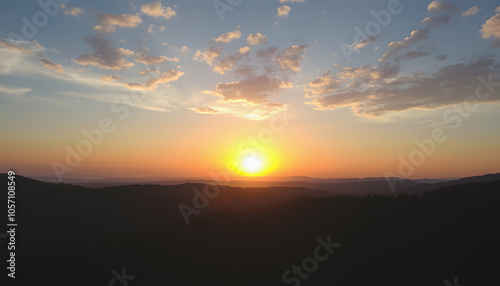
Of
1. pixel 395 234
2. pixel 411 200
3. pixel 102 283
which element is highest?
pixel 411 200

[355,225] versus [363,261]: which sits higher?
[355,225]

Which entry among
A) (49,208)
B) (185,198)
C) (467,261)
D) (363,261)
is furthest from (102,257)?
(185,198)

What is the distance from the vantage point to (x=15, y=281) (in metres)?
16.5

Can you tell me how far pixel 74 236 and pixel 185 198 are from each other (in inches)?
944

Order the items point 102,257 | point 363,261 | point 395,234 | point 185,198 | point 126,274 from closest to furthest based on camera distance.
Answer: point 363,261, point 395,234, point 126,274, point 102,257, point 185,198

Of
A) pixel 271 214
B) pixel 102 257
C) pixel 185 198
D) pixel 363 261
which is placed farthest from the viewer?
→ pixel 185 198

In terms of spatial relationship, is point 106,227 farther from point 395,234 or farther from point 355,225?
point 395,234

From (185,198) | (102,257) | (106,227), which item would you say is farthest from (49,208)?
(102,257)

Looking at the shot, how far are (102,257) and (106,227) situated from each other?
1019 inches

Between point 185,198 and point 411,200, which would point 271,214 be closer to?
point 411,200

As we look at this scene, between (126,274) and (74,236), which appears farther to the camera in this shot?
(74,236)

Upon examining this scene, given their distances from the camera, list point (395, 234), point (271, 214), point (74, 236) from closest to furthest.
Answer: point (395, 234)
point (271, 214)
point (74, 236)

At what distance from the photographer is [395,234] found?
49.8 ft

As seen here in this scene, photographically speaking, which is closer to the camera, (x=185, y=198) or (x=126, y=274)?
(x=126, y=274)
